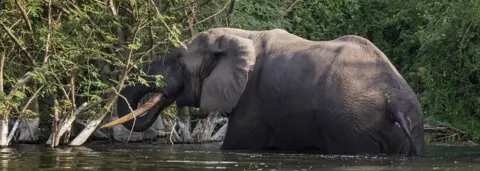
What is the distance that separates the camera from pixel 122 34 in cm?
2019

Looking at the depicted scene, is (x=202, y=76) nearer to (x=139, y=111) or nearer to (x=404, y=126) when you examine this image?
(x=139, y=111)

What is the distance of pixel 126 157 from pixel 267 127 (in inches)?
106

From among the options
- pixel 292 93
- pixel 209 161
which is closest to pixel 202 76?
pixel 292 93

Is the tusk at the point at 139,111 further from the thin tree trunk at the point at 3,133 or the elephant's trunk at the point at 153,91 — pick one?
the thin tree trunk at the point at 3,133

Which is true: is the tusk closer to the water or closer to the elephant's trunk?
the elephant's trunk

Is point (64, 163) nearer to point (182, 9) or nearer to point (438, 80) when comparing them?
point (182, 9)

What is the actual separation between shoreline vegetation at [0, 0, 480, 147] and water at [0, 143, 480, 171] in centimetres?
160

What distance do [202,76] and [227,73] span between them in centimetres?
66

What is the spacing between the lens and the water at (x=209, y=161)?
12.3 metres

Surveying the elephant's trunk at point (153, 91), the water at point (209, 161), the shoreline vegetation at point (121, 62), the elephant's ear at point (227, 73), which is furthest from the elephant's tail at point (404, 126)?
the elephant's trunk at point (153, 91)

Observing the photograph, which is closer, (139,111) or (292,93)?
(292,93)

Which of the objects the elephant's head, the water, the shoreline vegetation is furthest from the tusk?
the water

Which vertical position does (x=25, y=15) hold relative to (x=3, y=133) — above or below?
above

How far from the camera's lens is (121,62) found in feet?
55.5
